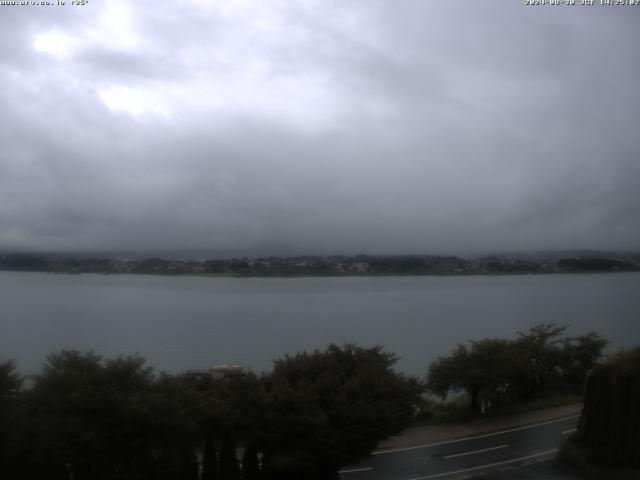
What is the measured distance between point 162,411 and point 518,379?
1847cm

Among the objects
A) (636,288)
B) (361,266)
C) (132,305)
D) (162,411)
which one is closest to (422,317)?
(361,266)

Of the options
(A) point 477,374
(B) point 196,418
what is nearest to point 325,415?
(B) point 196,418

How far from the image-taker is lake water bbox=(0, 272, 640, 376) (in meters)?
40.0

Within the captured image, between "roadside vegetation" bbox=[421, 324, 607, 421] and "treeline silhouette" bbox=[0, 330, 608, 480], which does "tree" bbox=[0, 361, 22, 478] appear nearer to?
"treeline silhouette" bbox=[0, 330, 608, 480]

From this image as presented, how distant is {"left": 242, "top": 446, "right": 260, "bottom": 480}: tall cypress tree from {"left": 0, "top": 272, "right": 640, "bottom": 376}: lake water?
1193 cm

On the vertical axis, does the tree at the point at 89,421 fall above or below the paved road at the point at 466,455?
above

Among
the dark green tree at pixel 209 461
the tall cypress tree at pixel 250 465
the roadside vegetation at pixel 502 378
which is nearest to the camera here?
the dark green tree at pixel 209 461

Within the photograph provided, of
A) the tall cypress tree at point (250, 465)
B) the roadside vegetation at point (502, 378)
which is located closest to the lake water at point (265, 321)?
the roadside vegetation at point (502, 378)

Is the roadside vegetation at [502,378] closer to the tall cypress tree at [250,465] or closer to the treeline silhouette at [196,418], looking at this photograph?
the treeline silhouette at [196,418]

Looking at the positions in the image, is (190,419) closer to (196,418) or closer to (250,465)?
(196,418)

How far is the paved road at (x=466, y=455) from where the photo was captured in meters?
16.2

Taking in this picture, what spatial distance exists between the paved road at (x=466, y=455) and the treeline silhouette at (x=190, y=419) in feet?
7.30

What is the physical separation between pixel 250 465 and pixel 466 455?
23.4ft

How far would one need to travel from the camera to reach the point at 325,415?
44.9 feet
